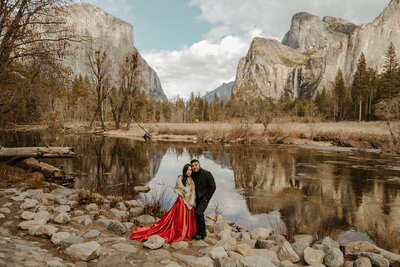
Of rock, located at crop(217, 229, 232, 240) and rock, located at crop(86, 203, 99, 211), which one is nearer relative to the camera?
rock, located at crop(217, 229, 232, 240)

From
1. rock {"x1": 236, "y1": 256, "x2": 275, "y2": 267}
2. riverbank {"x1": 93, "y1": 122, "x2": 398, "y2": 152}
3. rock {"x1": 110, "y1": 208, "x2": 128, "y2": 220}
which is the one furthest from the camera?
riverbank {"x1": 93, "y1": 122, "x2": 398, "y2": 152}

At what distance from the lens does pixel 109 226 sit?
16.9ft

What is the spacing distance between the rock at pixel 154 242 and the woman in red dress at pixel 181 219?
0.32 meters

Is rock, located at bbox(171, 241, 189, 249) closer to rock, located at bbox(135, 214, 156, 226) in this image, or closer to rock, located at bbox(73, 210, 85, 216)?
rock, located at bbox(135, 214, 156, 226)

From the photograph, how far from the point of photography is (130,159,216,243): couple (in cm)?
497

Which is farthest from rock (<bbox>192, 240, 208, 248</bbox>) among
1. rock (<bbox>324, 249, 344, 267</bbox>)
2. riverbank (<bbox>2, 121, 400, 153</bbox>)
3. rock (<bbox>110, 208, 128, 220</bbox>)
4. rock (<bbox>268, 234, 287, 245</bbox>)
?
riverbank (<bbox>2, 121, 400, 153</bbox>)

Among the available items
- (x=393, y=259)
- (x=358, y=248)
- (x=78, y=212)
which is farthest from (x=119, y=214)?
(x=393, y=259)

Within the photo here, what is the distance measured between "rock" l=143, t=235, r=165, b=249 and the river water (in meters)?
3.32

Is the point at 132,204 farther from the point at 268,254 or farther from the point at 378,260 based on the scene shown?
the point at 378,260

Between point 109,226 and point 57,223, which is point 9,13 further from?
point 109,226

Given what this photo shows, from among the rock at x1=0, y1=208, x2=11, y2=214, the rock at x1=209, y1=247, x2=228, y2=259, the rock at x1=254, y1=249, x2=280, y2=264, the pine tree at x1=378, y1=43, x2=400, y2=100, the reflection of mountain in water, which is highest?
the pine tree at x1=378, y1=43, x2=400, y2=100

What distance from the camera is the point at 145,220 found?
602cm

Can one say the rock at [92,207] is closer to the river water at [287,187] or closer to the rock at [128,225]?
the rock at [128,225]

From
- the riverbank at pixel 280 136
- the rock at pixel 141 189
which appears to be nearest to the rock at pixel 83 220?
the rock at pixel 141 189
